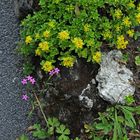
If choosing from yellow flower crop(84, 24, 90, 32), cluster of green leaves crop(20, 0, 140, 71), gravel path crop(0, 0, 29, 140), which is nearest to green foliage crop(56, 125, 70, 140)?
gravel path crop(0, 0, 29, 140)

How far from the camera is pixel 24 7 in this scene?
354 cm

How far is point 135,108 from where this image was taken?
10.4ft

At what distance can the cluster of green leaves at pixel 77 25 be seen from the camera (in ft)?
10.3

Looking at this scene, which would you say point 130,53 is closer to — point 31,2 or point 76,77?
point 76,77

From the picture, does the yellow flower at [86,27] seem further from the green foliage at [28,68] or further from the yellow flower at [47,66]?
the green foliage at [28,68]

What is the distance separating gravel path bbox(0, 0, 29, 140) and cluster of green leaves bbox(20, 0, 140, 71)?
28 centimetres

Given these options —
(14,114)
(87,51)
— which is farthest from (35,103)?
(87,51)

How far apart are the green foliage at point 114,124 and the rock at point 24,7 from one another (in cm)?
102

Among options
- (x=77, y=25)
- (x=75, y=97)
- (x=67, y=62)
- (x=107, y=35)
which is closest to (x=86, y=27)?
(x=77, y=25)

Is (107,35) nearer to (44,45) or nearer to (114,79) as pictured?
(114,79)

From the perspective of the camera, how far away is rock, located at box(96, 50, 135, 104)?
10.4ft

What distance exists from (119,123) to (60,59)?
622mm

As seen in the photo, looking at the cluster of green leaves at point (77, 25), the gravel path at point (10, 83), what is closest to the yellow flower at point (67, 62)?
the cluster of green leaves at point (77, 25)

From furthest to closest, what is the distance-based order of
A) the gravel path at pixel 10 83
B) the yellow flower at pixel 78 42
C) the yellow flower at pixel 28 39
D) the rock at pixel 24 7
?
the rock at pixel 24 7, the gravel path at pixel 10 83, the yellow flower at pixel 28 39, the yellow flower at pixel 78 42
